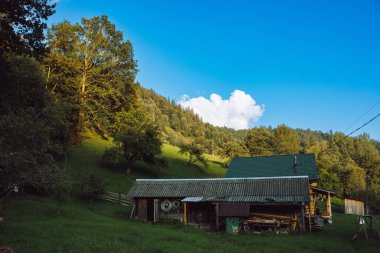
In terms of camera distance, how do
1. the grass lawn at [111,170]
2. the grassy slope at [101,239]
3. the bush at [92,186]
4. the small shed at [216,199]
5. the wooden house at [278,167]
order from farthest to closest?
the grass lawn at [111,170] → the wooden house at [278,167] → the bush at [92,186] → the small shed at [216,199] → the grassy slope at [101,239]

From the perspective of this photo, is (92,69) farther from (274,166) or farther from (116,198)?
(274,166)

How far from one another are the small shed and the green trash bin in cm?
46

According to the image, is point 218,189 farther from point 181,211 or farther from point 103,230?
point 103,230

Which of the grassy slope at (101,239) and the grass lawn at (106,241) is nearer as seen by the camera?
the grass lawn at (106,241)

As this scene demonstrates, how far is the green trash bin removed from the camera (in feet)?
91.6

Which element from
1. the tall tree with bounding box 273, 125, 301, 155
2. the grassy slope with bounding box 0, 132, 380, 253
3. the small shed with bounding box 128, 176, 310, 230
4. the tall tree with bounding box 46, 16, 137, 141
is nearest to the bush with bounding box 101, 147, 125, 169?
the tall tree with bounding box 46, 16, 137, 141

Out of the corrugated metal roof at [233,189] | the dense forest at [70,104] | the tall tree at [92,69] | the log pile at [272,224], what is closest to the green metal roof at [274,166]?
the dense forest at [70,104]

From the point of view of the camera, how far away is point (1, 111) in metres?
24.8

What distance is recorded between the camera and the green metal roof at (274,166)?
133 ft

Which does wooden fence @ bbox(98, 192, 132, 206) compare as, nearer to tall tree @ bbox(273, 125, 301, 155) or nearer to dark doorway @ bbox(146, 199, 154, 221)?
dark doorway @ bbox(146, 199, 154, 221)

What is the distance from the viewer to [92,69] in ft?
190

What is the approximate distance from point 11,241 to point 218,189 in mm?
20637

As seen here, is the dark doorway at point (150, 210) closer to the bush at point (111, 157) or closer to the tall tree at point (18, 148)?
the tall tree at point (18, 148)

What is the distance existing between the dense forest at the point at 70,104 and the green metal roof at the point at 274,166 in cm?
591
